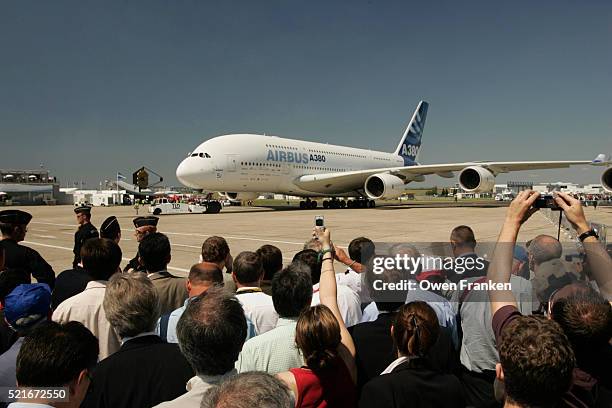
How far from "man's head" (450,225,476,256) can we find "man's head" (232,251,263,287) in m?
1.55

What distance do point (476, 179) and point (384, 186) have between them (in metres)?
5.69

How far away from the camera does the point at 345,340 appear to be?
2.17 meters

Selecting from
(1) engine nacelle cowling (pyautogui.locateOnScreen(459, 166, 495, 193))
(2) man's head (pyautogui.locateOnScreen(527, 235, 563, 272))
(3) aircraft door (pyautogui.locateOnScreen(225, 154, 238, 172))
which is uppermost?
(3) aircraft door (pyautogui.locateOnScreen(225, 154, 238, 172))

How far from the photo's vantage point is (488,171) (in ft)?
89.5

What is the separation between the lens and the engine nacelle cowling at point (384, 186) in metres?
27.7

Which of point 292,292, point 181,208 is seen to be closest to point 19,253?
point 292,292

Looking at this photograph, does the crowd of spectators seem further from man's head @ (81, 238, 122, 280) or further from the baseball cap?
man's head @ (81, 238, 122, 280)

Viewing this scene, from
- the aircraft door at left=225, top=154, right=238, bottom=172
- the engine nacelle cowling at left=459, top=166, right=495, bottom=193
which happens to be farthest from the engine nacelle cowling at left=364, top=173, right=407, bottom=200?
the aircraft door at left=225, top=154, right=238, bottom=172

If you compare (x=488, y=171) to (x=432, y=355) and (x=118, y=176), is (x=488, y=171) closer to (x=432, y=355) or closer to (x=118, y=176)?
(x=432, y=355)

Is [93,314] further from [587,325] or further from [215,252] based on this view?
[587,325]

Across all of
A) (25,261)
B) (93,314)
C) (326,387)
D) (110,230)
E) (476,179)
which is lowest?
(326,387)

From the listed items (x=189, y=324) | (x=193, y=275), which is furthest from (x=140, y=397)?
(x=193, y=275)

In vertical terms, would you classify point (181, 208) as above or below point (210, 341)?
below

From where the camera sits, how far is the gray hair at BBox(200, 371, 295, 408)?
47.3 inches
